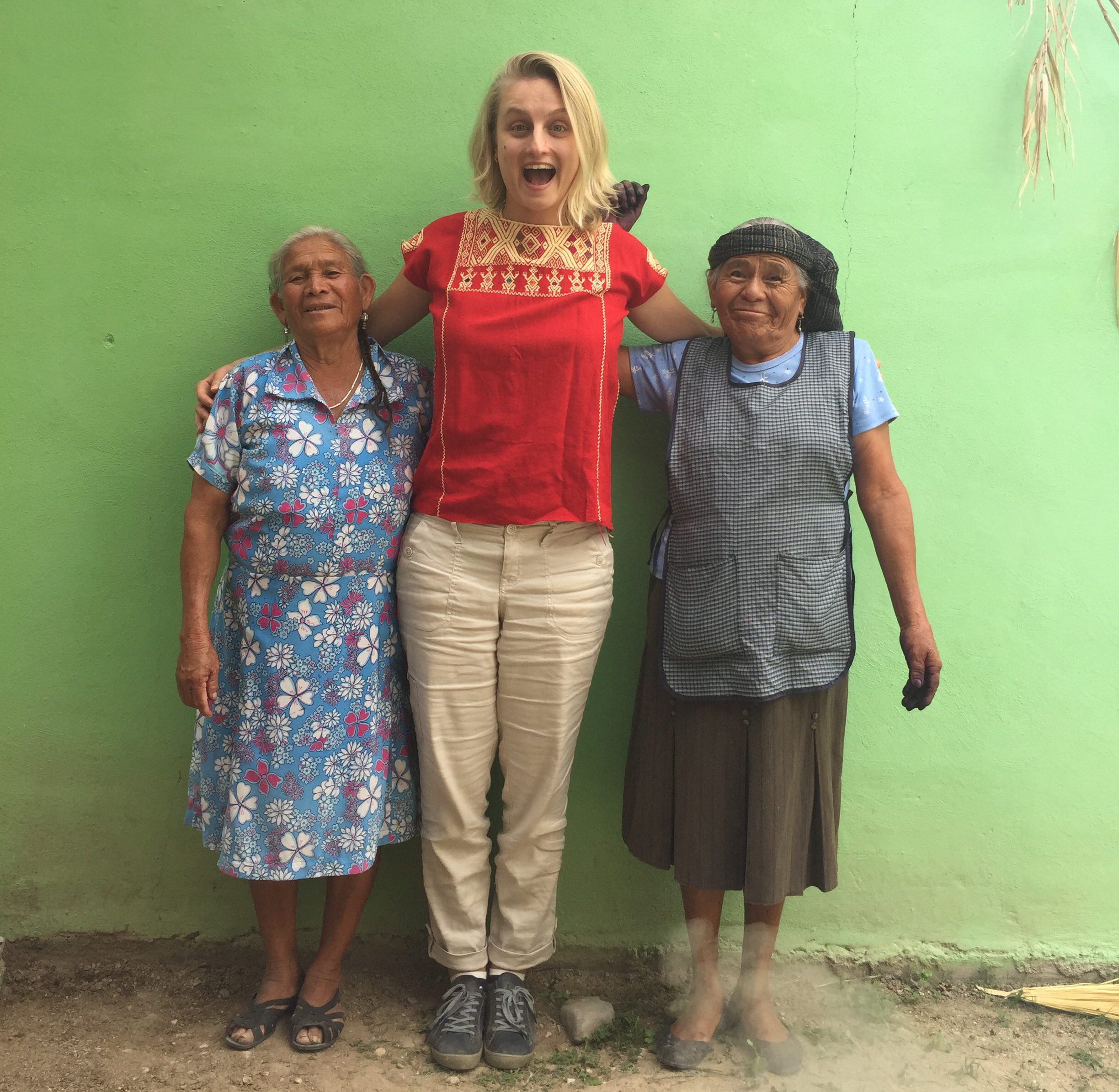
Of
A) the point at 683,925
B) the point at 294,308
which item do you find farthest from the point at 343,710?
the point at 683,925

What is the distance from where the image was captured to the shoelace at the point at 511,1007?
2352mm

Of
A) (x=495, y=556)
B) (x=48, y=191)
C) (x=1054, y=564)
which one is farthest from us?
(x=1054, y=564)

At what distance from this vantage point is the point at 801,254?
2182 mm

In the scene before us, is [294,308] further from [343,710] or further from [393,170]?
[343,710]

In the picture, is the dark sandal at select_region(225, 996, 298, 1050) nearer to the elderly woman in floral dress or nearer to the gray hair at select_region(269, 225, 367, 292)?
the elderly woman in floral dress

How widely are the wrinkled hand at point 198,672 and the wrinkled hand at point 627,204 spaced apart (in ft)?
4.76

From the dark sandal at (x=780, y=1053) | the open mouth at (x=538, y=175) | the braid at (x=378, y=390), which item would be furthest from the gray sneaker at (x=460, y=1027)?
the open mouth at (x=538, y=175)

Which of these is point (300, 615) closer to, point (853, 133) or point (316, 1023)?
point (316, 1023)

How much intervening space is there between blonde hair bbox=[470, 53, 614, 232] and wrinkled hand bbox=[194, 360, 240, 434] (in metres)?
0.77

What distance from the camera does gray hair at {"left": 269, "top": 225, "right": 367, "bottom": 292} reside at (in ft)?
7.51

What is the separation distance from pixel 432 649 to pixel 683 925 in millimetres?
1178

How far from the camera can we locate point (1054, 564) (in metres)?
2.70

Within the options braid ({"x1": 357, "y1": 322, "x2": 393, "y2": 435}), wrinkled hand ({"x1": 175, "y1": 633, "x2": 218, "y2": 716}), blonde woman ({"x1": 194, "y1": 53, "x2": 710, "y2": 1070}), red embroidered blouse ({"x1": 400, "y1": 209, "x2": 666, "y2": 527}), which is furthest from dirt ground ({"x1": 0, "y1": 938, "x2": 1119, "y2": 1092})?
braid ({"x1": 357, "y1": 322, "x2": 393, "y2": 435})

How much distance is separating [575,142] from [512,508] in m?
0.85
